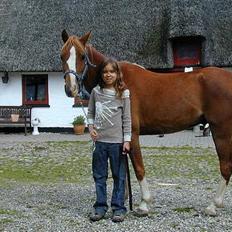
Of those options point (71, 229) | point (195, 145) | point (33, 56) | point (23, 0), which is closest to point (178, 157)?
point (195, 145)

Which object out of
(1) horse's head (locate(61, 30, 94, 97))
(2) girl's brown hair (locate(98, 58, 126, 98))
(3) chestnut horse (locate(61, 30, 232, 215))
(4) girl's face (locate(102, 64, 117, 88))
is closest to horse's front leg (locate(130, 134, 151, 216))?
(3) chestnut horse (locate(61, 30, 232, 215))

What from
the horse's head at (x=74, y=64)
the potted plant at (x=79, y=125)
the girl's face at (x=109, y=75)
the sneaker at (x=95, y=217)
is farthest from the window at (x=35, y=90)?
the sneaker at (x=95, y=217)

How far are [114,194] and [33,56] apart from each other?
16480 mm

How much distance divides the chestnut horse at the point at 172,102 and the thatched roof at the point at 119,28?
1443cm

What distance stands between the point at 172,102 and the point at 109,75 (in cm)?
110

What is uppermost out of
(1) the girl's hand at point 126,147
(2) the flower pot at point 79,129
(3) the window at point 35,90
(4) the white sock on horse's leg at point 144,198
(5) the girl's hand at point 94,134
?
(3) the window at point 35,90

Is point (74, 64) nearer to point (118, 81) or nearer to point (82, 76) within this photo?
point (82, 76)

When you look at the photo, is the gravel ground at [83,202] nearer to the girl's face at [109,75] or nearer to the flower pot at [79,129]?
the girl's face at [109,75]

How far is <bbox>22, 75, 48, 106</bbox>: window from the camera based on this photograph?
2285cm

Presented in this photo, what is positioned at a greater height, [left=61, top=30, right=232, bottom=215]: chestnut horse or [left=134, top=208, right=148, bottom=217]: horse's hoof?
[left=61, top=30, right=232, bottom=215]: chestnut horse

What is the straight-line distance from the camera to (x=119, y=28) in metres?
23.1

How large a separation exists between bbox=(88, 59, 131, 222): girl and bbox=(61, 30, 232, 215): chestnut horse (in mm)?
268

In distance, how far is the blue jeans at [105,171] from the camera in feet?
22.6

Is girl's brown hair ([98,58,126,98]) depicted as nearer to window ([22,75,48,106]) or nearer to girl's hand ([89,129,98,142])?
girl's hand ([89,129,98,142])
